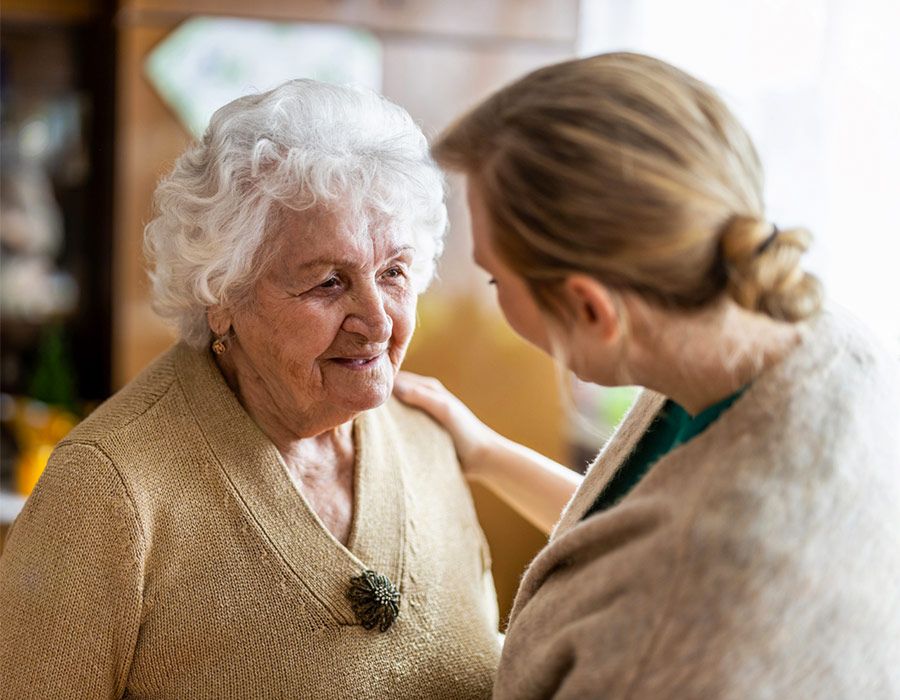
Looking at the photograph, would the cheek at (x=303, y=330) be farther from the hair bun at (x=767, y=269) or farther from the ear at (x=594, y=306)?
the hair bun at (x=767, y=269)

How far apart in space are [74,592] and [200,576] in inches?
6.2

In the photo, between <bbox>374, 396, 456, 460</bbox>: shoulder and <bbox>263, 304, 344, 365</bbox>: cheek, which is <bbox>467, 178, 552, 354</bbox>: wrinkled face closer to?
<bbox>263, 304, 344, 365</bbox>: cheek

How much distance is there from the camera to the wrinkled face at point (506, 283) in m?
0.97

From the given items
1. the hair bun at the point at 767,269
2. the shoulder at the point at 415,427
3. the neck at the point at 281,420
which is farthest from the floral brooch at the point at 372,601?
the hair bun at the point at 767,269

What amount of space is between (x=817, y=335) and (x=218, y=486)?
0.81m

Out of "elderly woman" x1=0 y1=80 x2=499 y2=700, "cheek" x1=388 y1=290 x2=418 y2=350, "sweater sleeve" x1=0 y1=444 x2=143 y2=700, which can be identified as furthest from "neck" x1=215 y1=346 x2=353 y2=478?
"sweater sleeve" x1=0 y1=444 x2=143 y2=700

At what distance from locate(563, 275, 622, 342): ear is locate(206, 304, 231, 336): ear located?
67cm

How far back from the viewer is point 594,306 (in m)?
0.91

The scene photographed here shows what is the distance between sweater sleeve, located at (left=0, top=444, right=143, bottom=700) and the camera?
1.25 m

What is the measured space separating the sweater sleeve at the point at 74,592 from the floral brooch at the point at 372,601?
286 mm

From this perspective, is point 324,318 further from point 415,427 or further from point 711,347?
point 711,347

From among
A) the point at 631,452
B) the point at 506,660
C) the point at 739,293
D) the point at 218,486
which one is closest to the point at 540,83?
the point at 739,293

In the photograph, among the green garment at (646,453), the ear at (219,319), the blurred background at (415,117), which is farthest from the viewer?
the blurred background at (415,117)

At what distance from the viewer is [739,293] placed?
2.88ft
